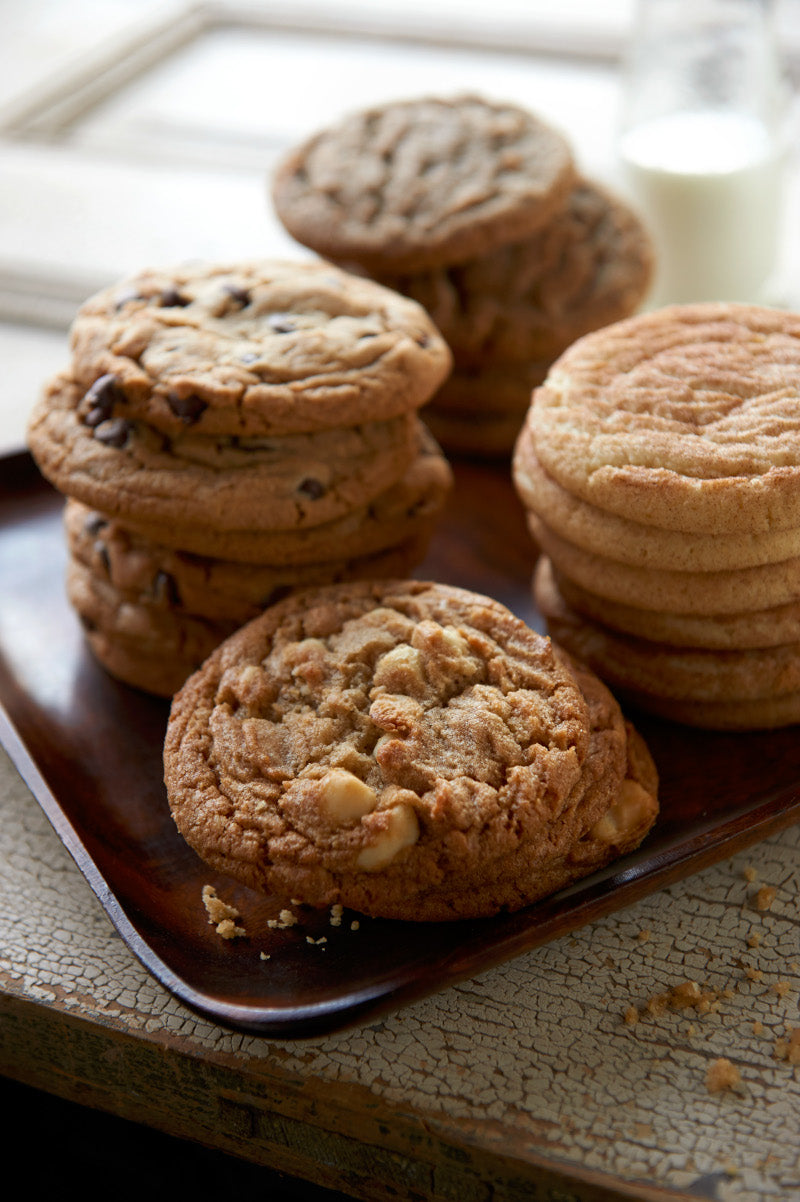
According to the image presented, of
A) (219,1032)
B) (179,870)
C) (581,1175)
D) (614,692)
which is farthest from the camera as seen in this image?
(614,692)

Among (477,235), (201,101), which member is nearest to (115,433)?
(477,235)

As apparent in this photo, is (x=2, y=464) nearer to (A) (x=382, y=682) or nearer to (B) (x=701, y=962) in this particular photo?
(A) (x=382, y=682)

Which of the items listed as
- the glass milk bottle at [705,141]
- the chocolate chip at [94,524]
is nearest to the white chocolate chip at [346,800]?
the chocolate chip at [94,524]

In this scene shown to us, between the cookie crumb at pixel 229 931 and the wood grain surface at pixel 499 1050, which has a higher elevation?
the cookie crumb at pixel 229 931

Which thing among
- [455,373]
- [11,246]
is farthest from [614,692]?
[11,246]

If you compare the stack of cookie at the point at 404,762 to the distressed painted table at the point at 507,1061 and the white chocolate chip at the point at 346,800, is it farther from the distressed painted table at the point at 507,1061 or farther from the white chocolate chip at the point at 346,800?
the distressed painted table at the point at 507,1061

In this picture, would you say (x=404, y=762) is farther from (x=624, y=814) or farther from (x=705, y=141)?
(x=705, y=141)

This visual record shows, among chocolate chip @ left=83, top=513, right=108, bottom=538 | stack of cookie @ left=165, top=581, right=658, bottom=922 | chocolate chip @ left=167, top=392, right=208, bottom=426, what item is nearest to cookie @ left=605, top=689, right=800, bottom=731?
stack of cookie @ left=165, top=581, right=658, bottom=922
